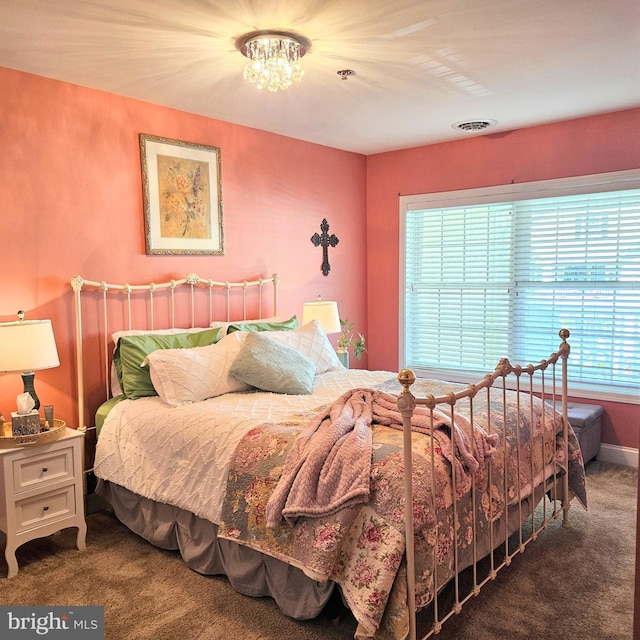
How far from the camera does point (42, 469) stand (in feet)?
9.24

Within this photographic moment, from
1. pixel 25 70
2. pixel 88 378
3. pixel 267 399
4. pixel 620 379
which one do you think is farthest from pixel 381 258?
pixel 25 70

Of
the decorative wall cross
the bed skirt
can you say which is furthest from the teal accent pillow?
the decorative wall cross

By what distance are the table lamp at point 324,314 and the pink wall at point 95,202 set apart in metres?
0.33

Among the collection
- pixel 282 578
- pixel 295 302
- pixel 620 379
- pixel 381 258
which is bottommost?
pixel 282 578

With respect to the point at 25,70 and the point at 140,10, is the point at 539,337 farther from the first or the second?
the point at 25,70

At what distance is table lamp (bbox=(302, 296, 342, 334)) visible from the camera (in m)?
4.35

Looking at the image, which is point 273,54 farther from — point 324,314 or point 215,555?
point 215,555

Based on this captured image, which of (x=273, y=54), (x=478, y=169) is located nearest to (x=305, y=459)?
→ (x=273, y=54)

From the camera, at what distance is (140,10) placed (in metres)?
2.33

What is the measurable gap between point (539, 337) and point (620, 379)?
646 mm

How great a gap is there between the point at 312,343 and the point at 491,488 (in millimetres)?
1707

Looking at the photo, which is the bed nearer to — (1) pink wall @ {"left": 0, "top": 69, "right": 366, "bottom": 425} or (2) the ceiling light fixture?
(1) pink wall @ {"left": 0, "top": 69, "right": 366, "bottom": 425}

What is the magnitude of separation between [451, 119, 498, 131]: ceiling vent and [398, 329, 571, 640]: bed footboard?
1.94 m

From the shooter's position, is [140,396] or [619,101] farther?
[619,101]
